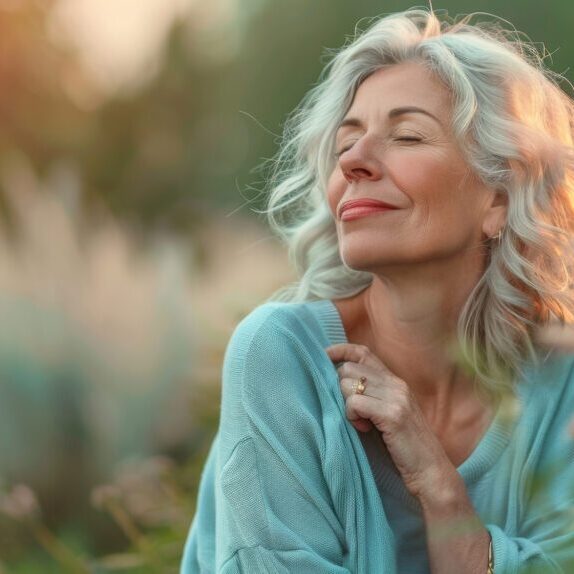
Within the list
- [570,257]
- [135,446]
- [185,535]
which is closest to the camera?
[570,257]

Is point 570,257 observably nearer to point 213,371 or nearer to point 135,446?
point 213,371

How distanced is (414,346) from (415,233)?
278 mm

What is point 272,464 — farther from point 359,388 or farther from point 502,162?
point 502,162

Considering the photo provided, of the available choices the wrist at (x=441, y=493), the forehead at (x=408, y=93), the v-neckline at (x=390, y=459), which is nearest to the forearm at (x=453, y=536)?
the wrist at (x=441, y=493)

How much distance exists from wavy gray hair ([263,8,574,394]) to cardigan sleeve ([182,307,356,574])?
0.30 m

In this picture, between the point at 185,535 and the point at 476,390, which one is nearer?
the point at 476,390

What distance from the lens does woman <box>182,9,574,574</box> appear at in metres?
2.77

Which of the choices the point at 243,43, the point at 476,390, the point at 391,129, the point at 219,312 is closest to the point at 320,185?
the point at 391,129

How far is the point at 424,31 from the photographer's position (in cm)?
306

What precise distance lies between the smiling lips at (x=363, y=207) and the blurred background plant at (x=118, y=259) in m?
0.91

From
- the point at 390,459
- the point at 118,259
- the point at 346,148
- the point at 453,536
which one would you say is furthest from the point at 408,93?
the point at 118,259

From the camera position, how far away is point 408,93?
2.92 meters

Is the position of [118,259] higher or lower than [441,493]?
higher

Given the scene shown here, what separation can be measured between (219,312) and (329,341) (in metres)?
1.01
